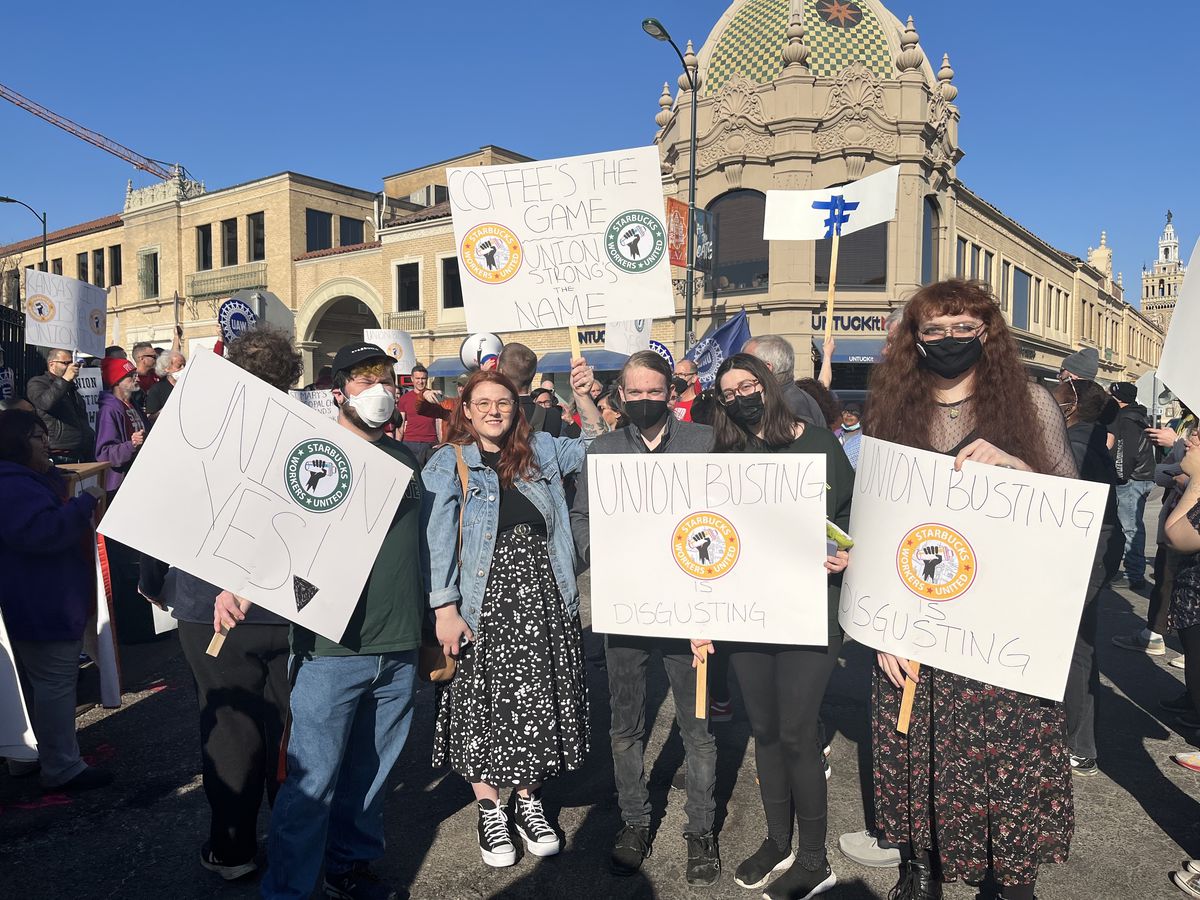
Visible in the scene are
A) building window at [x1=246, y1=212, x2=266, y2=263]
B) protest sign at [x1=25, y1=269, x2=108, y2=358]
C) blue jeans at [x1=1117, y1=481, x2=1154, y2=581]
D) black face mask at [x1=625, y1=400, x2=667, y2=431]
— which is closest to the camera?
black face mask at [x1=625, y1=400, x2=667, y2=431]

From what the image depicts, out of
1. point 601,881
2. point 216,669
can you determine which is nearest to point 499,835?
point 601,881

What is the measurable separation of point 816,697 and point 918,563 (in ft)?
2.25

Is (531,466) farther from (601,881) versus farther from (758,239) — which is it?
(758,239)

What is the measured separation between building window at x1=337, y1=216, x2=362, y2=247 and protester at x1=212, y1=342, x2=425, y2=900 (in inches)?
1262

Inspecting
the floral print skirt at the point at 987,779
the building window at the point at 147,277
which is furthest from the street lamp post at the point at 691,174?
the building window at the point at 147,277

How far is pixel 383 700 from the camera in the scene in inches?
115

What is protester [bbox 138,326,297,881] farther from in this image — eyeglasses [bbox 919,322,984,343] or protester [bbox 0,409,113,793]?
eyeglasses [bbox 919,322,984,343]

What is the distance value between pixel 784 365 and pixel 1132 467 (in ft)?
15.9

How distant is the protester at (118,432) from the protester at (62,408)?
2.34 feet

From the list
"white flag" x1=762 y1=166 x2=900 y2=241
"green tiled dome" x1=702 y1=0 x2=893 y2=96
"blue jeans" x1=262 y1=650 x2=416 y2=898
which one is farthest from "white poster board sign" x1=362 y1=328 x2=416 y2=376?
"green tiled dome" x1=702 y1=0 x2=893 y2=96

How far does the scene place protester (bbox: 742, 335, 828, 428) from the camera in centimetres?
425

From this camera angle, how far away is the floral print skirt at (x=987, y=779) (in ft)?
8.16

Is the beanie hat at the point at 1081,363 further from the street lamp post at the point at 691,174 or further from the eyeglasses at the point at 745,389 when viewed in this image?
the street lamp post at the point at 691,174

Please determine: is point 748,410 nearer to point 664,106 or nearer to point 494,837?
point 494,837
